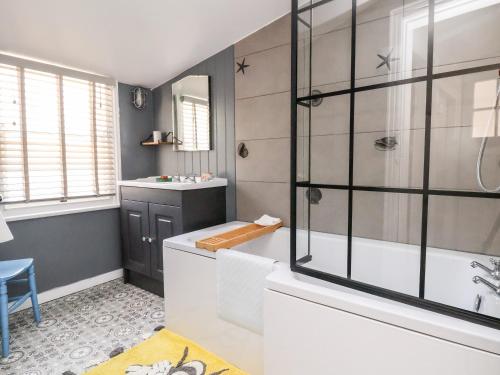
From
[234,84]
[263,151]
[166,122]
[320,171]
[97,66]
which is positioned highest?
[97,66]

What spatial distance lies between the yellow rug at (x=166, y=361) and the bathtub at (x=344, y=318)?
0.20 feet

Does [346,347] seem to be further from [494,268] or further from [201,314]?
[201,314]

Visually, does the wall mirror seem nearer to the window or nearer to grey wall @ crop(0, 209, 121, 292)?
the window

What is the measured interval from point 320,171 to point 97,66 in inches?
86.7

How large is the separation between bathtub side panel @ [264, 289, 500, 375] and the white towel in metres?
0.15

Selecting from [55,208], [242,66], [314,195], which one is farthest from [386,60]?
[55,208]

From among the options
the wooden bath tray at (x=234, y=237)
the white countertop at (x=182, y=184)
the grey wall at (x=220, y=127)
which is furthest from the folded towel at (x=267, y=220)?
the white countertop at (x=182, y=184)

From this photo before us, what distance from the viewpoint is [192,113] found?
2885mm

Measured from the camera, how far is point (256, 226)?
7.77 ft

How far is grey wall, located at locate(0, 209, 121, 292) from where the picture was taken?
236cm

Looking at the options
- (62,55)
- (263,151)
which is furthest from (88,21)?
(263,151)

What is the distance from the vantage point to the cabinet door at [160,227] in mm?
2348

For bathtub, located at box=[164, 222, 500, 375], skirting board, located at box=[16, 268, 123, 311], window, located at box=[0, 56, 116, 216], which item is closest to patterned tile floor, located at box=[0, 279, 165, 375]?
skirting board, located at box=[16, 268, 123, 311]

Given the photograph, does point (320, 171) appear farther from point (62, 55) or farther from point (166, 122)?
point (62, 55)
